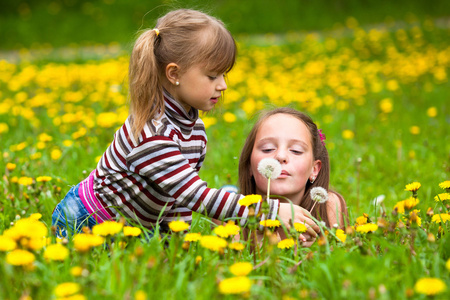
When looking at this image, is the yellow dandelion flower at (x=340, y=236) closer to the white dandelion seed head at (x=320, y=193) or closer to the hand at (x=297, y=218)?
the hand at (x=297, y=218)

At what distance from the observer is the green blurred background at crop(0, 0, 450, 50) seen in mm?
11070

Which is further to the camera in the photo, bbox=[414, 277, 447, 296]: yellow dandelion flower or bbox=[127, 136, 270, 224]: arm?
bbox=[127, 136, 270, 224]: arm

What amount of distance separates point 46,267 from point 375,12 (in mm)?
11884

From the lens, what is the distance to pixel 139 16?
38.5ft

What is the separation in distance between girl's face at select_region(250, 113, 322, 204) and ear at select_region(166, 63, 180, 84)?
509 mm

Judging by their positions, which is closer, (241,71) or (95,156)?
(95,156)

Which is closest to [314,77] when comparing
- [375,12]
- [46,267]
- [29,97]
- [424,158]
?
[424,158]

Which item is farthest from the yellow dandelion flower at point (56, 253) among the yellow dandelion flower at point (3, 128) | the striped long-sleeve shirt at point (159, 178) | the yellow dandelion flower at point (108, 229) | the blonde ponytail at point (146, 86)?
the yellow dandelion flower at point (3, 128)

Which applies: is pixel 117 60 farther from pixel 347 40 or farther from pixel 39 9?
pixel 39 9

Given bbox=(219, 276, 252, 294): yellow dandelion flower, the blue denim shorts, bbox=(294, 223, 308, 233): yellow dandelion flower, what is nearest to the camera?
bbox=(219, 276, 252, 294): yellow dandelion flower

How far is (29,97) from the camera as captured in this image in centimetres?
520

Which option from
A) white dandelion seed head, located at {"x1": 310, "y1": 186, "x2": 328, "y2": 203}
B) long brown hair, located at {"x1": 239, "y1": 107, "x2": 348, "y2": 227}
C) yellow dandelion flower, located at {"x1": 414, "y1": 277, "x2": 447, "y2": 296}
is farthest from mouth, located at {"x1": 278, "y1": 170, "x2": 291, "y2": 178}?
yellow dandelion flower, located at {"x1": 414, "y1": 277, "x2": 447, "y2": 296}

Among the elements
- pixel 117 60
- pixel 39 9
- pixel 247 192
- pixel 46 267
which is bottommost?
pixel 46 267

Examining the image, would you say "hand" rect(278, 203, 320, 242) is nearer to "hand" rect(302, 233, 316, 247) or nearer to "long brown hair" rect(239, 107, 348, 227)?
"hand" rect(302, 233, 316, 247)
